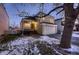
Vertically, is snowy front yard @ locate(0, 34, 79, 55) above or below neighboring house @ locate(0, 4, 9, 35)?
below

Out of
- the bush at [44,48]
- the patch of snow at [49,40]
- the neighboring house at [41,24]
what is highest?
the neighboring house at [41,24]

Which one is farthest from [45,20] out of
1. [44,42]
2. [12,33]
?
[12,33]

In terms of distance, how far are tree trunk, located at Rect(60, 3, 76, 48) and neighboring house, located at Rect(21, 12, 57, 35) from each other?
114 mm

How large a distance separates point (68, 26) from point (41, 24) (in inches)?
11.0

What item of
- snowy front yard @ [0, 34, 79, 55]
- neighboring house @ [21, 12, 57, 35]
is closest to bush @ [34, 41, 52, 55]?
snowy front yard @ [0, 34, 79, 55]

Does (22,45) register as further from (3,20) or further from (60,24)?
(60,24)

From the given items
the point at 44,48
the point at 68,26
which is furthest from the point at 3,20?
the point at 68,26

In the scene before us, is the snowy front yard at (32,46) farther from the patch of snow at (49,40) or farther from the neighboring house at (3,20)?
the neighboring house at (3,20)

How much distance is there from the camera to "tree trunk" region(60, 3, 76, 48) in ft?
6.49

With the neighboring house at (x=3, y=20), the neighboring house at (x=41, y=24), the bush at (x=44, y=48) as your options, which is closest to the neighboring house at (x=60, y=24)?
the neighboring house at (x=41, y=24)

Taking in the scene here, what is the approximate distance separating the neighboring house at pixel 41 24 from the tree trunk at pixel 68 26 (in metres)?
0.11

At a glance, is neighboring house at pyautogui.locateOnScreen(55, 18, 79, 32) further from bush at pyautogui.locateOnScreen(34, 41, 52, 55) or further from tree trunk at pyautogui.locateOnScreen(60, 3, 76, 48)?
bush at pyautogui.locateOnScreen(34, 41, 52, 55)

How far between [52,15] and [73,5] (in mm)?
237

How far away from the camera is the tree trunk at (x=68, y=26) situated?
6.49 feet
